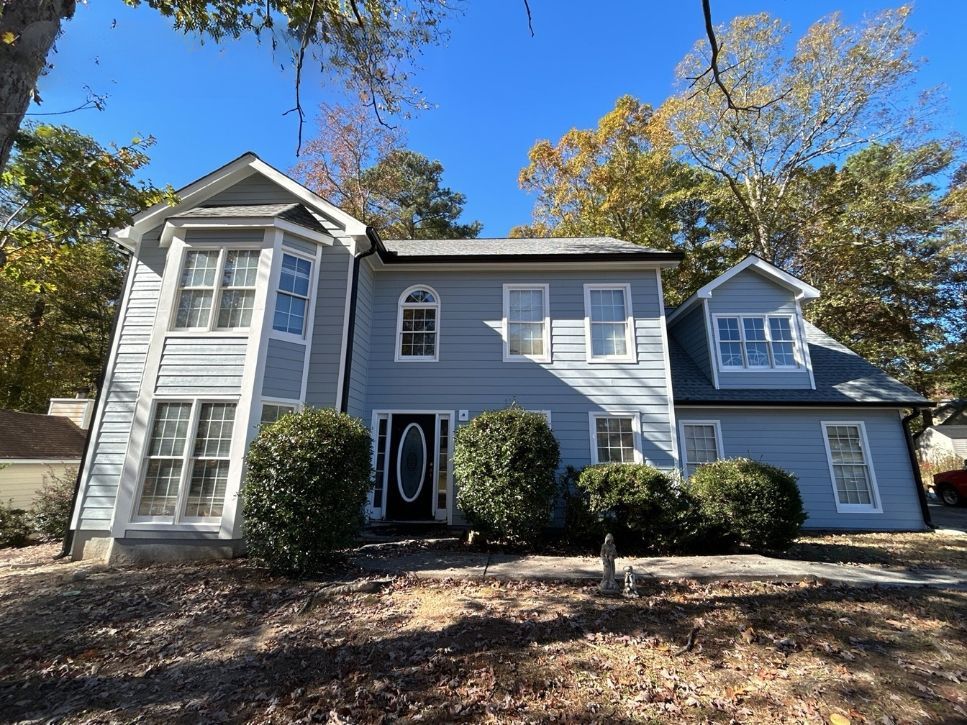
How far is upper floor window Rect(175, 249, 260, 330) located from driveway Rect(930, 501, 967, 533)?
51.8ft

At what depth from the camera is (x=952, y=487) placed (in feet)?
48.4

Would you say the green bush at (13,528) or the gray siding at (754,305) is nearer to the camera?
the green bush at (13,528)

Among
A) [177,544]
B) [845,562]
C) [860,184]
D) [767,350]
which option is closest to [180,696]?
[177,544]

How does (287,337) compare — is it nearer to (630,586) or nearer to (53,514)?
(53,514)

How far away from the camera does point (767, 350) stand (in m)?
10.6

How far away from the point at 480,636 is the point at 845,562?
251 inches

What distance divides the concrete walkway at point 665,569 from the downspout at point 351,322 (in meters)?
2.87

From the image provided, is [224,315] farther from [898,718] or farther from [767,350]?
[767,350]

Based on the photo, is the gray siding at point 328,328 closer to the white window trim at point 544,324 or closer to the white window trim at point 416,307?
the white window trim at point 416,307

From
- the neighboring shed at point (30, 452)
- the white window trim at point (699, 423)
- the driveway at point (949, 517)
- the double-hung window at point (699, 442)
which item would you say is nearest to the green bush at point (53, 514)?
the neighboring shed at point (30, 452)

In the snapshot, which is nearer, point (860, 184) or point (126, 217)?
point (126, 217)

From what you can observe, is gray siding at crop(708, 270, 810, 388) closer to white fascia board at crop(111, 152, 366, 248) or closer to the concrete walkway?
the concrete walkway

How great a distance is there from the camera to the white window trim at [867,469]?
9609 mm

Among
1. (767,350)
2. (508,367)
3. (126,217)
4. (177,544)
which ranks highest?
(126,217)
